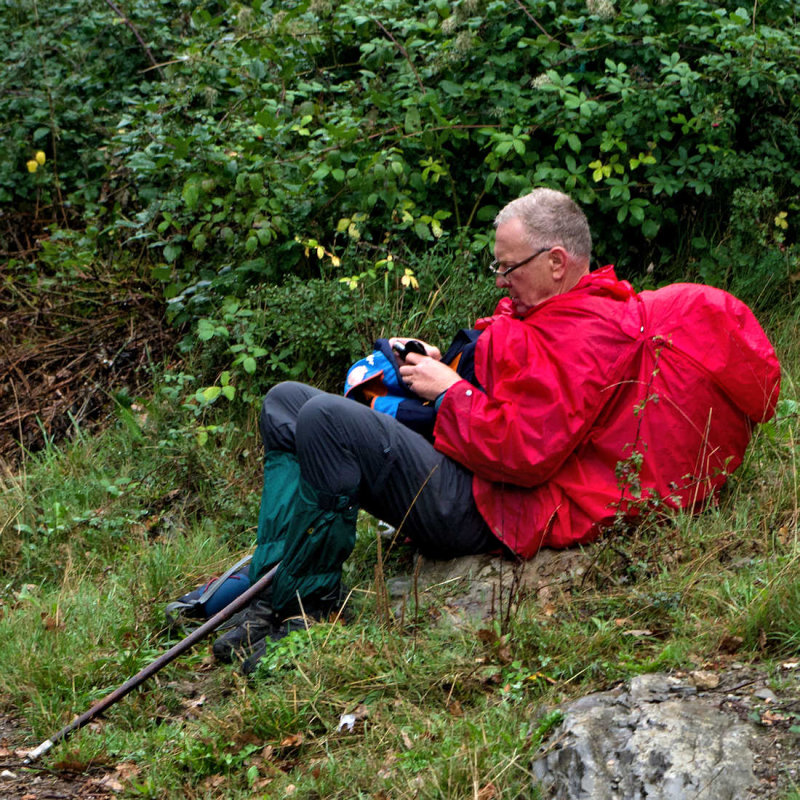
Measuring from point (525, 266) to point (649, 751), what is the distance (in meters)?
1.79

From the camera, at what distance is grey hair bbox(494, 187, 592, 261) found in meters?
3.64

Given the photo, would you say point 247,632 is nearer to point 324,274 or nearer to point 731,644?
point 731,644

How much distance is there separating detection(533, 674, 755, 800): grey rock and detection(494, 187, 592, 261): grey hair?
163 cm

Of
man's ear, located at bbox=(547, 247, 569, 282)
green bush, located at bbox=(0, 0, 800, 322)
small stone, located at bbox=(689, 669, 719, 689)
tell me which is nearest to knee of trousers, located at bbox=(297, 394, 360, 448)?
man's ear, located at bbox=(547, 247, 569, 282)

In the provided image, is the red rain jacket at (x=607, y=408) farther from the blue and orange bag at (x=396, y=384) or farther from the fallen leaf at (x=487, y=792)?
the fallen leaf at (x=487, y=792)

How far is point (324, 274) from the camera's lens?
5609 mm

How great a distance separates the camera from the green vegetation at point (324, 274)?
10.4 feet

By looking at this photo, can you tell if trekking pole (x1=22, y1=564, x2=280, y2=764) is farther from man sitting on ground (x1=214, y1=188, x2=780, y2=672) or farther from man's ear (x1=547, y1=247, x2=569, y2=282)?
man's ear (x1=547, y1=247, x2=569, y2=282)

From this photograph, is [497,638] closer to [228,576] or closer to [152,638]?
[228,576]

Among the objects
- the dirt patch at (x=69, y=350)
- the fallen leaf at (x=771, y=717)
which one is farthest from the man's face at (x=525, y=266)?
the dirt patch at (x=69, y=350)

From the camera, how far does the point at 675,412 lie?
336 centimetres

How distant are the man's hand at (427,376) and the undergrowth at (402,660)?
28.1 inches

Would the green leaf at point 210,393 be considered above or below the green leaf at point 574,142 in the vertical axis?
below

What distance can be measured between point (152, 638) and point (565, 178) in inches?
123
